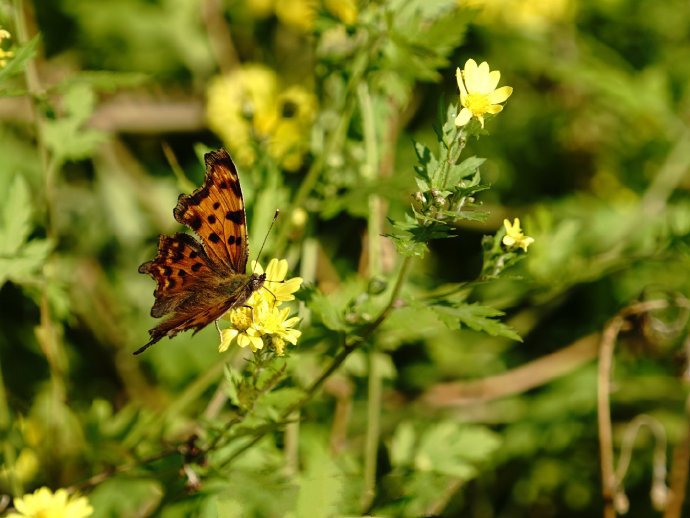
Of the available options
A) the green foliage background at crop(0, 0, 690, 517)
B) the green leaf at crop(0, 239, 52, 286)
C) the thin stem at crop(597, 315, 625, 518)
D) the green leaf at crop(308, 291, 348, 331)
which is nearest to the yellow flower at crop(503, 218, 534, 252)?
the green foliage background at crop(0, 0, 690, 517)

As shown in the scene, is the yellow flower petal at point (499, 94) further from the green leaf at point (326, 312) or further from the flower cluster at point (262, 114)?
the flower cluster at point (262, 114)

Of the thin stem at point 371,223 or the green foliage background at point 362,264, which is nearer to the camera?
the green foliage background at point 362,264

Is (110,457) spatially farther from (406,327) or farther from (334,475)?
(406,327)

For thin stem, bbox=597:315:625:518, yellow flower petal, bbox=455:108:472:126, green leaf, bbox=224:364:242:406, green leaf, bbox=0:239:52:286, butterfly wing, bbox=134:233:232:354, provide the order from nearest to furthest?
yellow flower petal, bbox=455:108:472:126 < green leaf, bbox=224:364:242:406 < butterfly wing, bbox=134:233:232:354 < green leaf, bbox=0:239:52:286 < thin stem, bbox=597:315:625:518

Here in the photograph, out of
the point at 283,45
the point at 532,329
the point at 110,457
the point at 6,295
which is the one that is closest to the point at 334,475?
the point at 110,457

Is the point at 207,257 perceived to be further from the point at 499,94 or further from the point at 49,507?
the point at 499,94

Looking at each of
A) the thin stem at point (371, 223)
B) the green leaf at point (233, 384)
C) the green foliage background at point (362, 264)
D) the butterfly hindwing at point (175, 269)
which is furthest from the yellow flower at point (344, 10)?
the green leaf at point (233, 384)

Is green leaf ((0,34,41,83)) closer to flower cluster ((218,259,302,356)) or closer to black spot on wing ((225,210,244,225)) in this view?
black spot on wing ((225,210,244,225))

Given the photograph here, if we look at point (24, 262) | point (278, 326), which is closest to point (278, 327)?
point (278, 326)
